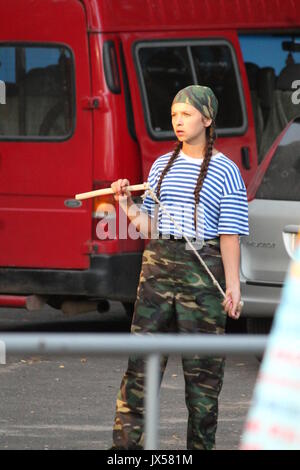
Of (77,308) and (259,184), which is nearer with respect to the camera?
(259,184)

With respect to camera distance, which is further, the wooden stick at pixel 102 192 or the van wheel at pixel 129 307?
the van wheel at pixel 129 307

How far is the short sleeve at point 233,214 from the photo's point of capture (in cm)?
598

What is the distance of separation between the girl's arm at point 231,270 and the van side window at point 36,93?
4.28m

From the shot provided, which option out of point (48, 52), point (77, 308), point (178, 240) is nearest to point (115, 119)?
point (48, 52)

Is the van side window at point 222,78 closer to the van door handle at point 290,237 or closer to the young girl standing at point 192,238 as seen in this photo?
the van door handle at point 290,237

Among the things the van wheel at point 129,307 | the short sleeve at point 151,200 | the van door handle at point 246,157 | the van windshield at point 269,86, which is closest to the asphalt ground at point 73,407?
the short sleeve at point 151,200

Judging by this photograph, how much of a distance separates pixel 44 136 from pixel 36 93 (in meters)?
0.31

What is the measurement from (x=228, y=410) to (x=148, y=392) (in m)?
2.13

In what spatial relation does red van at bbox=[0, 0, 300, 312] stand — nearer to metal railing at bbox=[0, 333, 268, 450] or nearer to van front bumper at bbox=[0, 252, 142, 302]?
van front bumper at bbox=[0, 252, 142, 302]

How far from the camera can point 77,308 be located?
1047 centimetres

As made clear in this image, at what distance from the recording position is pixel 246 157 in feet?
34.9

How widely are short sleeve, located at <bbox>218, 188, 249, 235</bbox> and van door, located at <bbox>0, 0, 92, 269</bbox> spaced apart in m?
4.03

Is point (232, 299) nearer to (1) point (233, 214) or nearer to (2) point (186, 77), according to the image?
(1) point (233, 214)
